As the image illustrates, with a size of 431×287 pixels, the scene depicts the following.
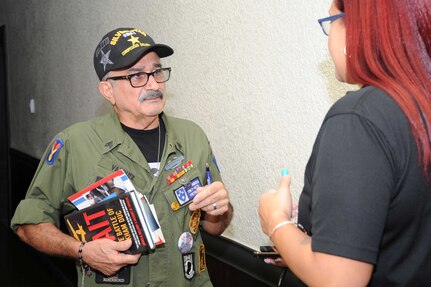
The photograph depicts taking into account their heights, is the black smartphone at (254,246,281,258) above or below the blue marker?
above

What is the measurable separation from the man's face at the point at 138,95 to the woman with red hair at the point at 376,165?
95 centimetres

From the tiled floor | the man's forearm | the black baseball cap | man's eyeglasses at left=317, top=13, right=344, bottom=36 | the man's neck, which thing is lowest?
the tiled floor

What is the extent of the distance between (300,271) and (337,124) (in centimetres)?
25

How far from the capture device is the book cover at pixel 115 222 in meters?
1.35

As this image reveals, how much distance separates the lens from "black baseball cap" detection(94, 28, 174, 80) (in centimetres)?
161

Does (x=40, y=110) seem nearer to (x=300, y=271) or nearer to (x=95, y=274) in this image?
(x=95, y=274)

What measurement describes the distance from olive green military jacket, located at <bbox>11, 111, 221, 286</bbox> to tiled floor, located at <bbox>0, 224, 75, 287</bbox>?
2217mm

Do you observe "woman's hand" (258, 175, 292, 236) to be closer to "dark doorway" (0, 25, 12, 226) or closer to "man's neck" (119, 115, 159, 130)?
"man's neck" (119, 115, 159, 130)

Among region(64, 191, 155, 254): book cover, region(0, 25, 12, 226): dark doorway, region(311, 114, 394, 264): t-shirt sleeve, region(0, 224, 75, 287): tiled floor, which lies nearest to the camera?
region(311, 114, 394, 264): t-shirt sleeve

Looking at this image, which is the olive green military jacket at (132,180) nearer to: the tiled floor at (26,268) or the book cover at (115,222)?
the book cover at (115,222)

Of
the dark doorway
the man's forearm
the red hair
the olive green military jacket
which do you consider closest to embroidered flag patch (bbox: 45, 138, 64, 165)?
the olive green military jacket

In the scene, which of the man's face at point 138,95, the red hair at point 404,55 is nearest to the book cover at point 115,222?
the man's face at point 138,95

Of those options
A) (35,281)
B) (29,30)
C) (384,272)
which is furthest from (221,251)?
(29,30)

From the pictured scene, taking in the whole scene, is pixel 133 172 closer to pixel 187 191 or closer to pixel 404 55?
pixel 187 191
